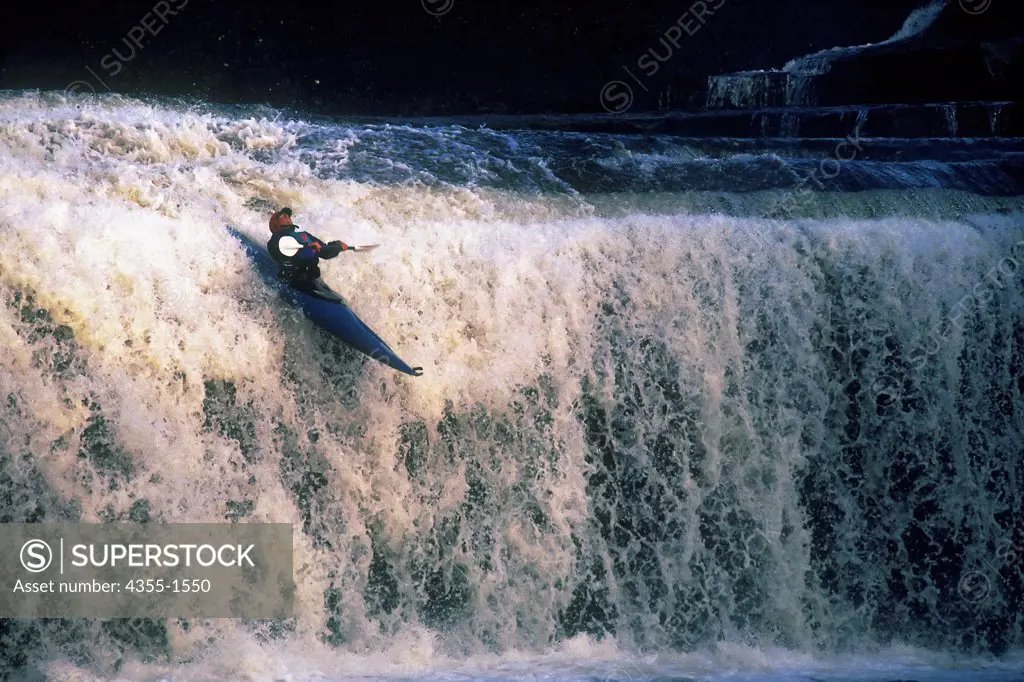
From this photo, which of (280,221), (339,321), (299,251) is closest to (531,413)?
(339,321)

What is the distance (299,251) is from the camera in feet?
18.0

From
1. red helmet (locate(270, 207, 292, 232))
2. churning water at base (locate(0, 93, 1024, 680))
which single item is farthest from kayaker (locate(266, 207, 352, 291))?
churning water at base (locate(0, 93, 1024, 680))

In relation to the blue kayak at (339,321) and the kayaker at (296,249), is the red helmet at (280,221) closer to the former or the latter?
the kayaker at (296,249)

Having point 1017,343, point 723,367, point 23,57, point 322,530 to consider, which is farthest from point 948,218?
point 23,57

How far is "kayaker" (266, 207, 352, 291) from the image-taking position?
5.48 meters

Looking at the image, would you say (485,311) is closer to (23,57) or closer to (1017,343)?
(1017,343)

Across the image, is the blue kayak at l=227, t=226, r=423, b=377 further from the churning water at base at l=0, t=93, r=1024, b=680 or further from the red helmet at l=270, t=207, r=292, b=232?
the red helmet at l=270, t=207, r=292, b=232

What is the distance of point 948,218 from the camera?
23.0 feet

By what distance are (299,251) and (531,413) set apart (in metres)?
1.45

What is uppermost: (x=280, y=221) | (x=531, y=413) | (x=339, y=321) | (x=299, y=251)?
(x=280, y=221)

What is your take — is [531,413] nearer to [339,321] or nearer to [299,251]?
[339,321]

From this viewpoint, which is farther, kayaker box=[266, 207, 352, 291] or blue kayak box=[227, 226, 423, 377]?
blue kayak box=[227, 226, 423, 377]

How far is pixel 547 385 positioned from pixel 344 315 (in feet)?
3.71

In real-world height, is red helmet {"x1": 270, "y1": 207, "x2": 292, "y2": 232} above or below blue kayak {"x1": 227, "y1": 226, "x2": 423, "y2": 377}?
above
